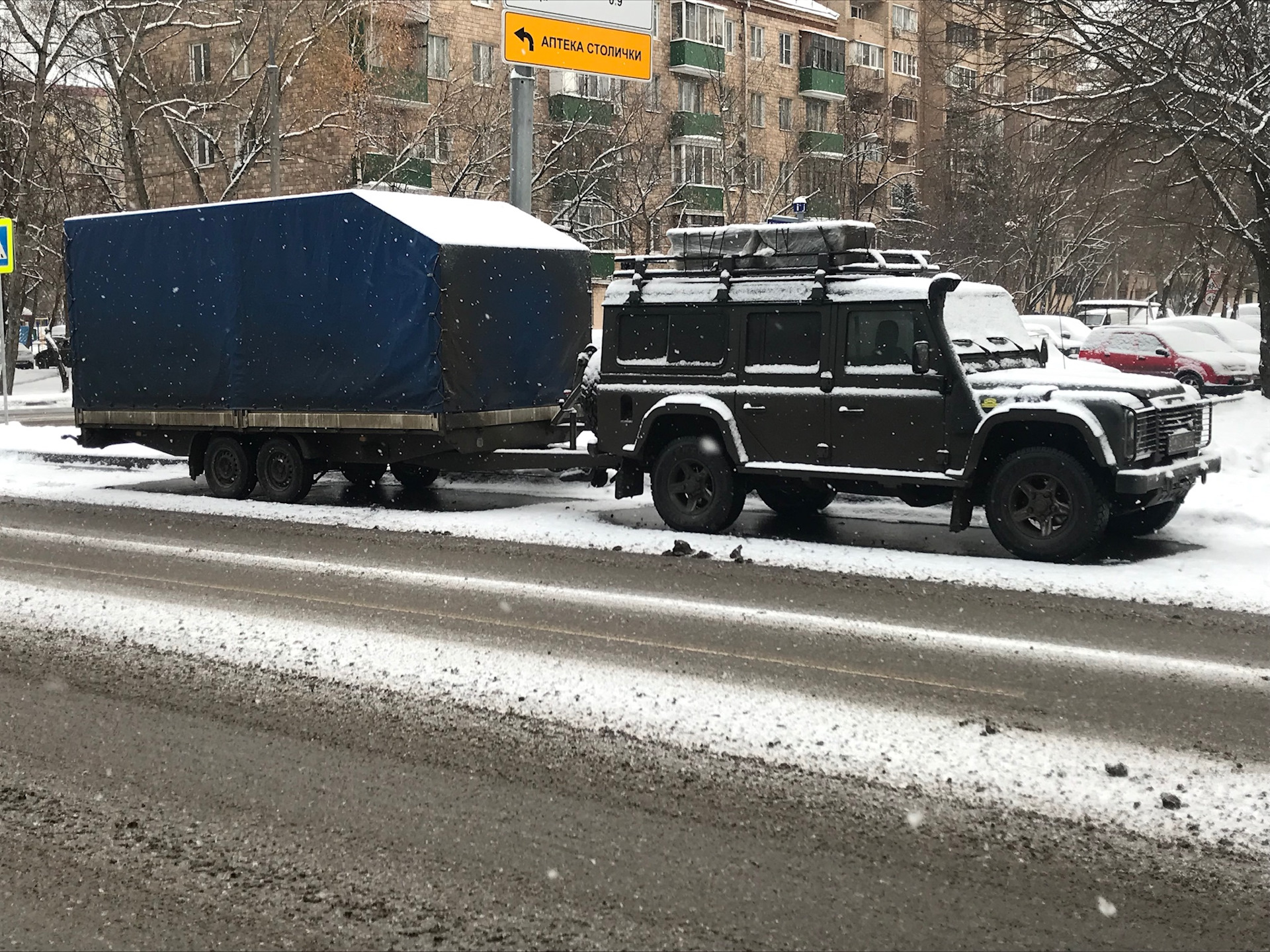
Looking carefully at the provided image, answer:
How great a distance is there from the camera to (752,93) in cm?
6438

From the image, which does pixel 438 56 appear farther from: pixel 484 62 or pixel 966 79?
pixel 966 79

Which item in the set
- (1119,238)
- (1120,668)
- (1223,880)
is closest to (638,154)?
(1119,238)

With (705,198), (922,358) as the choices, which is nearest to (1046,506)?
(922,358)

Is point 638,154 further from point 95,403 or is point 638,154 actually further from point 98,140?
point 95,403

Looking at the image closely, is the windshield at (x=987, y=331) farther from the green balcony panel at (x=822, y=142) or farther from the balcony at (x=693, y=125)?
the green balcony panel at (x=822, y=142)

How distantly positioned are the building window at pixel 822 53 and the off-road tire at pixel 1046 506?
60193mm

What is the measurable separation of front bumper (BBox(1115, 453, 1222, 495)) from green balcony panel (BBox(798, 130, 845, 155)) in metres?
50.0

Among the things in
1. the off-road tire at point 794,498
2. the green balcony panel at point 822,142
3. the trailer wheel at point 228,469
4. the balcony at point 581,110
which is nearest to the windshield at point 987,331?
the off-road tire at point 794,498

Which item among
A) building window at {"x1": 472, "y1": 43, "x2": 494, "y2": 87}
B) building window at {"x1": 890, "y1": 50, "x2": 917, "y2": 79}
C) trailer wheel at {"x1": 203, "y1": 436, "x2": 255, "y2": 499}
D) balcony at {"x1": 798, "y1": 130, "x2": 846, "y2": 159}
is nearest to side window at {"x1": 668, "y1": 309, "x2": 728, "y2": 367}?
trailer wheel at {"x1": 203, "y1": 436, "x2": 255, "y2": 499}

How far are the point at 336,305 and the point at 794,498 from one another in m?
5.40

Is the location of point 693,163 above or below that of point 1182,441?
above

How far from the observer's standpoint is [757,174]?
197ft

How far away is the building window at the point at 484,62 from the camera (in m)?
48.2

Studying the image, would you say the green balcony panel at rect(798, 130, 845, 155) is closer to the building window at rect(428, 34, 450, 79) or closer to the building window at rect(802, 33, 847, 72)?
the building window at rect(802, 33, 847, 72)
